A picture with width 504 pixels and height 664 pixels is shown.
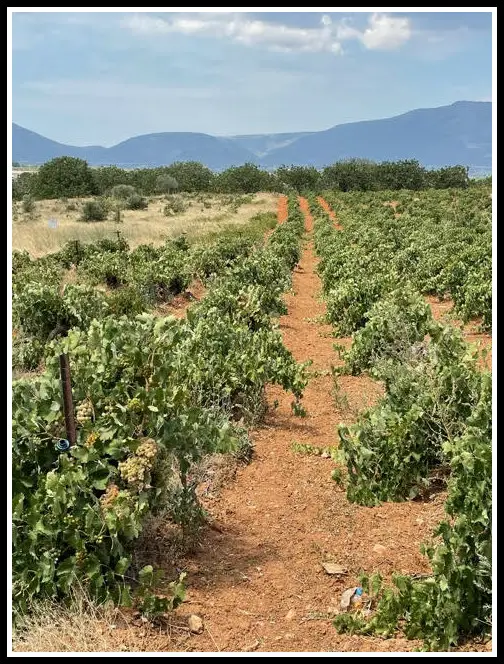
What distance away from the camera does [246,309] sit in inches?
396

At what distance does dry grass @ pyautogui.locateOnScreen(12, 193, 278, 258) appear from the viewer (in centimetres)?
2636

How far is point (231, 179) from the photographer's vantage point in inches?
3314

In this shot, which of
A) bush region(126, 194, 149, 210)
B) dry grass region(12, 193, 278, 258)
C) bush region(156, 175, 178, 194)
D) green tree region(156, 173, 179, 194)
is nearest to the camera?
dry grass region(12, 193, 278, 258)

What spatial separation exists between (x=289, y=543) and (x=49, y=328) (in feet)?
21.3

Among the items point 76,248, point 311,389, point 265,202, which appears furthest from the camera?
point 265,202

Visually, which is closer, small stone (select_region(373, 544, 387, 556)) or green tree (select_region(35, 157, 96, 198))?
small stone (select_region(373, 544, 387, 556))

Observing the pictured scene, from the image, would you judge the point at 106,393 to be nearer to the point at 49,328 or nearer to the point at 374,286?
the point at 49,328

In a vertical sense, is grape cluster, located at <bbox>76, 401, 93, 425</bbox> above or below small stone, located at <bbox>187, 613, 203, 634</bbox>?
above

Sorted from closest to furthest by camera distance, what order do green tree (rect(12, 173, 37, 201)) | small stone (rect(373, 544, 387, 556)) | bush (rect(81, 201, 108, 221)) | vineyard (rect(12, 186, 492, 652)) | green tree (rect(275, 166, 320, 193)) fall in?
vineyard (rect(12, 186, 492, 652))
small stone (rect(373, 544, 387, 556))
bush (rect(81, 201, 108, 221))
green tree (rect(12, 173, 37, 201))
green tree (rect(275, 166, 320, 193))

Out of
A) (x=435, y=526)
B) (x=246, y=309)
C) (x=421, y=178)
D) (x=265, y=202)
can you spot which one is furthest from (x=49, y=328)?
(x=421, y=178)

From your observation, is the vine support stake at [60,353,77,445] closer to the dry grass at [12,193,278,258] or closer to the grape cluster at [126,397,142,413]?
the grape cluster at [126,397,142,413]

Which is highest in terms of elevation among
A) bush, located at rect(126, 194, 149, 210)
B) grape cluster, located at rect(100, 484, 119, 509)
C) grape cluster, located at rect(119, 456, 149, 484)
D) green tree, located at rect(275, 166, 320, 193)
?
green tree, located at rect(275, 166, 320, 193)

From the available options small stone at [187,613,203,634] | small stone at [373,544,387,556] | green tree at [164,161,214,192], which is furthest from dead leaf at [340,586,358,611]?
green tree at [164,161,214,192]

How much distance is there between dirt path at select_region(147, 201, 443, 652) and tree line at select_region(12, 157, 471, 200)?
52.0 meters
